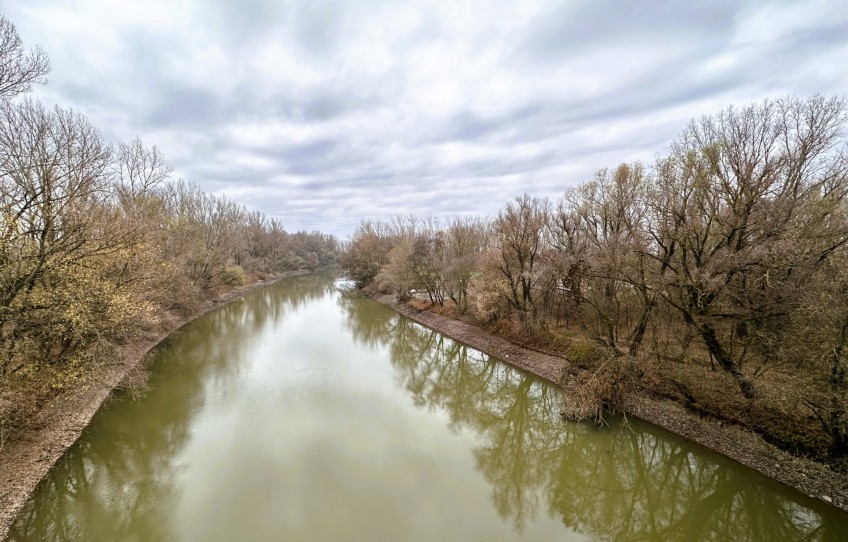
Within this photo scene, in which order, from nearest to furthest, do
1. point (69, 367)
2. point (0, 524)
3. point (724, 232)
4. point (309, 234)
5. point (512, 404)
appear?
1. point (0, 524)
2. point (69, 367)
3. point (724, 232)
4. point (512, 404)
5. point (309, 234)

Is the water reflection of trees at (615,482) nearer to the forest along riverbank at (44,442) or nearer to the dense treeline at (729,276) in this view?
the dense treeline at (729,276)

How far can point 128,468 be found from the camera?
9.71 m

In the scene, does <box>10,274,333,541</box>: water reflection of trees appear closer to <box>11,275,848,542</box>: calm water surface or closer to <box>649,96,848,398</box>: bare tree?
<box>11,275,848,542</box>: calm water surface

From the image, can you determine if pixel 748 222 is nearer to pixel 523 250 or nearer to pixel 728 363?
pixel 728 363

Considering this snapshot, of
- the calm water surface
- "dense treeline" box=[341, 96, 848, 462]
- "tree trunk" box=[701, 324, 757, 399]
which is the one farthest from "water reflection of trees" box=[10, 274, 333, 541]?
"tree trunk" box=[701, 324, 757, 399]

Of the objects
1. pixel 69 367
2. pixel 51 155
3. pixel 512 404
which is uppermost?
pixel 51 155

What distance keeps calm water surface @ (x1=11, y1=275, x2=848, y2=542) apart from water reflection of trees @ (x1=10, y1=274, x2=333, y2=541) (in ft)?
0.13

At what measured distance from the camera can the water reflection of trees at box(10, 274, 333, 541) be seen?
7.65 metres

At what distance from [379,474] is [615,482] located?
659 cm

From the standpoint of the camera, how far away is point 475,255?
25.9 m

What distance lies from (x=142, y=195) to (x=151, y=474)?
664 inches

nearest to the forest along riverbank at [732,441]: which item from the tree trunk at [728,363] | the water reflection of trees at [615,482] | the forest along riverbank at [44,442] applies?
the water reflection of trees at [615,482]

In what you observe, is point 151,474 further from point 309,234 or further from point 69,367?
point 309,234

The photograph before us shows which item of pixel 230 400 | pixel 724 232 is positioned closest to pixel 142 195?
pixel 230 400
